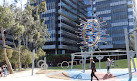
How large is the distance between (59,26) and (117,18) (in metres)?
24.5

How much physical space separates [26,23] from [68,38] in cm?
3909

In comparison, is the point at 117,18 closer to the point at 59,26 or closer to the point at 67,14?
the point at 67,14

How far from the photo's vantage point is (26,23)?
33844 mm

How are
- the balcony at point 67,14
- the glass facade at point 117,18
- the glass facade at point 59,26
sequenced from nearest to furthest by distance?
the glass facade at point 117,18
the glass facade at point 59,26
the balcony at point 67,14

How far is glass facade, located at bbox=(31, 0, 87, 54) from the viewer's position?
65812 mm

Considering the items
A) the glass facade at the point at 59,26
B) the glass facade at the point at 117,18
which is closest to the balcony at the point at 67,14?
the glass facade at the point at 59,26

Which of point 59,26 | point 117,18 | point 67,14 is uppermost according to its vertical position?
point 67,14

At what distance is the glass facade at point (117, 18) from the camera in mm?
65562

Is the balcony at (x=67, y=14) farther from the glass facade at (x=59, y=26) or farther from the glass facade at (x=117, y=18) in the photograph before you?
the glass facade at (x=117, y=18)

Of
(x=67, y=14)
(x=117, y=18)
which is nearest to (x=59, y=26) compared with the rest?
(x=67, y=14)

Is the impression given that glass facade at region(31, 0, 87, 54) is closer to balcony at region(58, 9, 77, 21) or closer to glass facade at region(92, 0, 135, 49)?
balcony at region(58, 9, 77, 21)

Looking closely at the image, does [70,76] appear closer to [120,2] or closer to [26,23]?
[26,23]

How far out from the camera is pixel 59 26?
66.9 m

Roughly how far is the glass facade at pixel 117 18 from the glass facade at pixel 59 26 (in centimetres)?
1454
